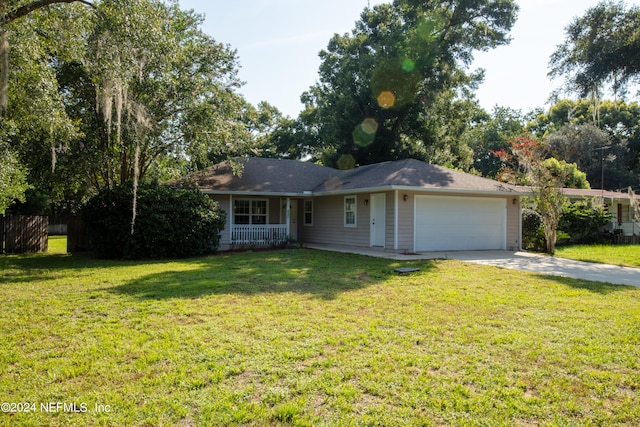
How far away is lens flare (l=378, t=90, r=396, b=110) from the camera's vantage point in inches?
851

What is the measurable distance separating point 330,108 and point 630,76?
556 inches

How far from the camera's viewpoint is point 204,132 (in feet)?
44.7

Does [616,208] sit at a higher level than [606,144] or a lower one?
lower

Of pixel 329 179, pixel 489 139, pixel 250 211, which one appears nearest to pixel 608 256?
pixel 329 179

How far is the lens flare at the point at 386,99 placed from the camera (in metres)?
21.6

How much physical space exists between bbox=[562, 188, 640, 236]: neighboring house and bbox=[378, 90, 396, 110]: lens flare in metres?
9.25

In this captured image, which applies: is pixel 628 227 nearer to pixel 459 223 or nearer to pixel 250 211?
pixel 459 223

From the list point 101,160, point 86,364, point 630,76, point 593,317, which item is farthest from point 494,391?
point 630,76

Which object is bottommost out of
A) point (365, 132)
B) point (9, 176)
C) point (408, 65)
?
point (9, 176)

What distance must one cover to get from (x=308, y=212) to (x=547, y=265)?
9.82 metres

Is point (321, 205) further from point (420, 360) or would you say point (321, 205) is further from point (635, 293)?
point (420, 360)

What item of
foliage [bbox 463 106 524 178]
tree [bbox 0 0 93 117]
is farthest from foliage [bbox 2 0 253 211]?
foliage [bbox 463 106 524 178]

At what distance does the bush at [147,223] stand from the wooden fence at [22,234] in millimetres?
4363

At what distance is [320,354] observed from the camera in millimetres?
4059
